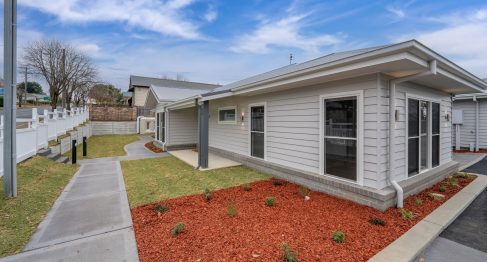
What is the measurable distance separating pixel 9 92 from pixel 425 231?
725cm

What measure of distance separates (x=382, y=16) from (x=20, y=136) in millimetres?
13075

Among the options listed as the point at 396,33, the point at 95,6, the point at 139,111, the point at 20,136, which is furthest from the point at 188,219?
the point at 139,111

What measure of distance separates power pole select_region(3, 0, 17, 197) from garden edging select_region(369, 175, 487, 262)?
6.06 meters

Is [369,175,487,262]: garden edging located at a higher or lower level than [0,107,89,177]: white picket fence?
lower

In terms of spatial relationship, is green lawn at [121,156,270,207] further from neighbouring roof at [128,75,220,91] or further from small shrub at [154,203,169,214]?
neighbouring roof at [128,75,220,91]

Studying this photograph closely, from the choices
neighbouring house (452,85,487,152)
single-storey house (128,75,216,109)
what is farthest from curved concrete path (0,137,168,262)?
single-storey house (128,75,216,109)

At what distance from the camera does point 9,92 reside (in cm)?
405

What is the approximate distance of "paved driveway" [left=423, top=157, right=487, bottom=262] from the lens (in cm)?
271

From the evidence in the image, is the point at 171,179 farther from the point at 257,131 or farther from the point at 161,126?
the point at 161,126

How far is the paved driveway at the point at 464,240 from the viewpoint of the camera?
2.71 meters

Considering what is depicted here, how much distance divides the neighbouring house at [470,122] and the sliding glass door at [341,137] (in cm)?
993

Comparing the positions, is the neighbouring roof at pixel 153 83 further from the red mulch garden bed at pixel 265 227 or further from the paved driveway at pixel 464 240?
the paved driveway at pixel 464 240

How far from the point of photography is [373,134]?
13.3 ft

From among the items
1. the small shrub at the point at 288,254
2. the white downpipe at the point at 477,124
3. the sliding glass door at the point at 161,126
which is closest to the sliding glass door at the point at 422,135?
the small shrub at the point at 288,254
